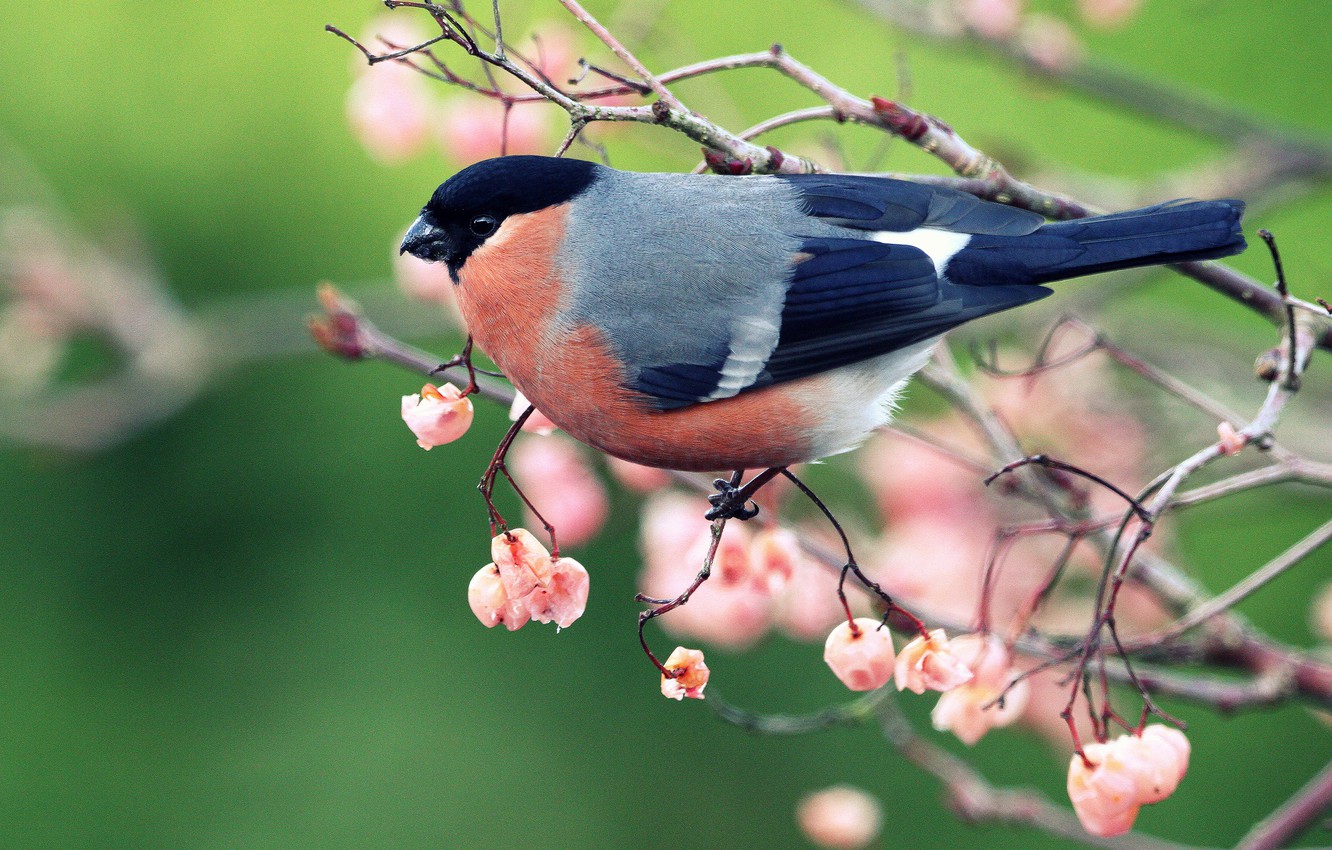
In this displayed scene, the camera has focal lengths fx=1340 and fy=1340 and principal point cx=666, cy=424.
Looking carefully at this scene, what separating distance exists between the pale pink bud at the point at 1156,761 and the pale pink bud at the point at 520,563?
2.30 ft

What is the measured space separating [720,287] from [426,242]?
416 mm

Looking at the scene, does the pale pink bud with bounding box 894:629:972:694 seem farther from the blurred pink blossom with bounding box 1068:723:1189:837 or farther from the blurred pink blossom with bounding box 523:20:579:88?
the blurred pink blossom with bounding box 523:20:579:88

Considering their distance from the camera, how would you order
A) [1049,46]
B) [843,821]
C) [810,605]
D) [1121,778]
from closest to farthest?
[1121,778] < [843,821] < [810,605] < [1049,46]

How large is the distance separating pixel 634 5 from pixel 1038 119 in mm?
1562

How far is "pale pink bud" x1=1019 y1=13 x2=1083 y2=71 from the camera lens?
2613 millimetres

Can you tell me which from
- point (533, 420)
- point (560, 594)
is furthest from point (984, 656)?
point (533, 420)

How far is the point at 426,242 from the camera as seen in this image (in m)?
1.87

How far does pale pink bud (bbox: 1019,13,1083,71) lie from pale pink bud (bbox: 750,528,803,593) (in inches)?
48.5

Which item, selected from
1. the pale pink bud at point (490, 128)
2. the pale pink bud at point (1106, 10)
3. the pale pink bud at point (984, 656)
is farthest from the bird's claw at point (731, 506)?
the pale pink bud at point (1106, 10)

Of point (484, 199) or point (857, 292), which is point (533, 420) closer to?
point (484, 199)

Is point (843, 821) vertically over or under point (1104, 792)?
under

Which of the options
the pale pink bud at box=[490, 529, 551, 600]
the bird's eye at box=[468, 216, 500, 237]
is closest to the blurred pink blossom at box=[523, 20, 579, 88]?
the bird's eye at box=[468, 216, 500, 237]

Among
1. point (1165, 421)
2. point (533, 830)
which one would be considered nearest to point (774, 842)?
point (533, 830)

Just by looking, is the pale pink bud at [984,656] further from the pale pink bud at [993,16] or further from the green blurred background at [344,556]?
the green blurred background at [344,556]
